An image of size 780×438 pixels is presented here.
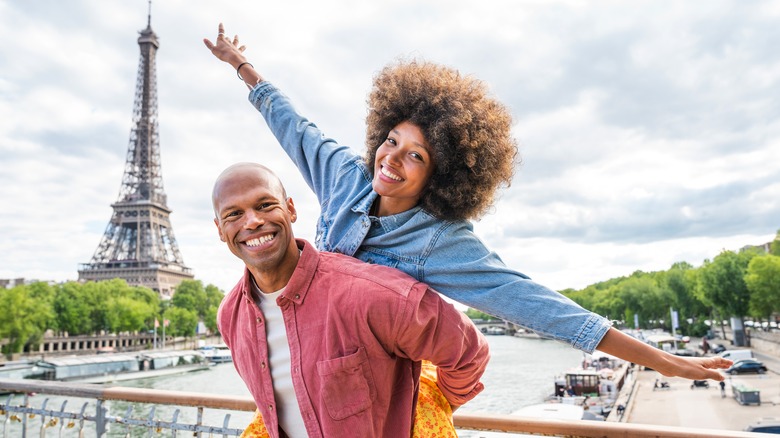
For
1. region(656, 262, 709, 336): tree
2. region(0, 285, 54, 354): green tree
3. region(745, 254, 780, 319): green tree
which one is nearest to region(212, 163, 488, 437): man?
region(745, 254, 780, 319): green tree

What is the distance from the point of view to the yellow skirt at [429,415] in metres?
1.96

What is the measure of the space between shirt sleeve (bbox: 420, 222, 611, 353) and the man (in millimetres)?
77

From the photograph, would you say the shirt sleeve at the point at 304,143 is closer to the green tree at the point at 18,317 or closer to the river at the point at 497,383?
the river at the point at 497,383

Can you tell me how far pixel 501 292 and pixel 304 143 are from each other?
109 cm

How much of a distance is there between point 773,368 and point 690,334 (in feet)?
70.1

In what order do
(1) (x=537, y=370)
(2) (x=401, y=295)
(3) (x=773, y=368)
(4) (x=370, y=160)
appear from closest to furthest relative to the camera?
(2) (x=401, y=295), (4) (x=370, y=160), (3) (x=773, y=368), (1) (x=537, y=370)

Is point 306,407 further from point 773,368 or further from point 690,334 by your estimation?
point 690,334

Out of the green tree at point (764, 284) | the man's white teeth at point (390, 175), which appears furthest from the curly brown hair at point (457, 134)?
the green tree at point (764, 284)

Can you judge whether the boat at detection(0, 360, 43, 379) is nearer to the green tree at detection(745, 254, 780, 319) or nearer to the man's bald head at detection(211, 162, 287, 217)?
the man's bald head at detection(211, 162, 287, 217)

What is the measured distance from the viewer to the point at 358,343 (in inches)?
69.1

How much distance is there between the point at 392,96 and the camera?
2.20 m


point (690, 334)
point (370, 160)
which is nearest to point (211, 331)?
point (690, 334)

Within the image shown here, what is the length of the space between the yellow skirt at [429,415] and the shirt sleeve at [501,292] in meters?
0.37

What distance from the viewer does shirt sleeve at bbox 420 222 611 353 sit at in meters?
1.75
